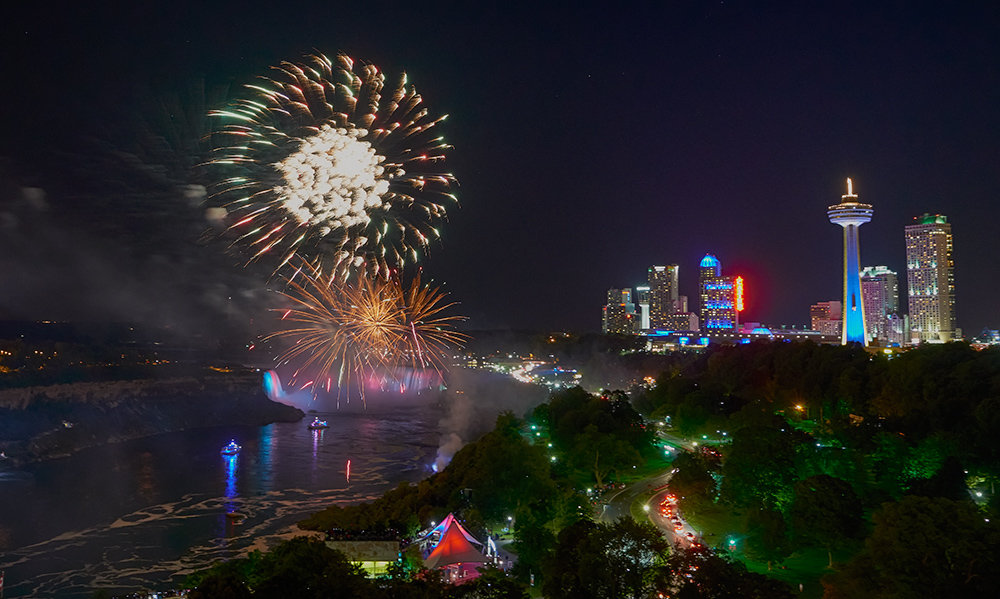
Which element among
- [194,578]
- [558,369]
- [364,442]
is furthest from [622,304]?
[194,578]

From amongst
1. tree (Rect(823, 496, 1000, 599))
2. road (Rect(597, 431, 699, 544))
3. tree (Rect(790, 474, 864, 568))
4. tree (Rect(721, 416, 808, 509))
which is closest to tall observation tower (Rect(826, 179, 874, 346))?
road (Rect(597, 431, 699, 544))

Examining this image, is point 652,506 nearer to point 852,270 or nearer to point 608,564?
point 608,564

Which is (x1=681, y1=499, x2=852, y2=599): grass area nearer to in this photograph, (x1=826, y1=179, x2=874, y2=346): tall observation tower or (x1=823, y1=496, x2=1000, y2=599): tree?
(x1=823, y1=496, x2=1000, y2=599): tree

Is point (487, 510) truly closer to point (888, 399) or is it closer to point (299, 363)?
point (888, 399)

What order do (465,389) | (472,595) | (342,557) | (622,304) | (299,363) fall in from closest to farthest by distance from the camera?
(472,595) → (342,557) → (465,389) → (299,363) → (622,304)

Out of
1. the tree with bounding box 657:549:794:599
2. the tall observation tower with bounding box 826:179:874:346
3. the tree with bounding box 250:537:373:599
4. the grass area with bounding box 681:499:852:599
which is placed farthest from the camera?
the tall observation tower with bounding box 826:179:874:346

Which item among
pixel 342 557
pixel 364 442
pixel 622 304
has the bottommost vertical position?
pixel 364 442

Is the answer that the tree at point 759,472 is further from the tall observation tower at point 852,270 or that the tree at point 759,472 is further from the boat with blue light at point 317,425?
the tall observation tower at point 852,270
